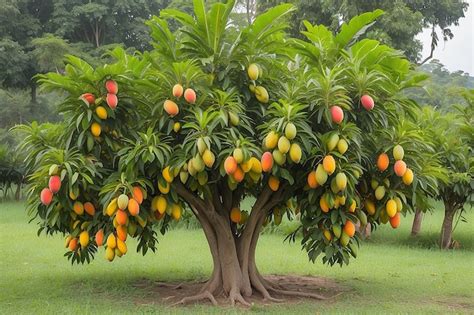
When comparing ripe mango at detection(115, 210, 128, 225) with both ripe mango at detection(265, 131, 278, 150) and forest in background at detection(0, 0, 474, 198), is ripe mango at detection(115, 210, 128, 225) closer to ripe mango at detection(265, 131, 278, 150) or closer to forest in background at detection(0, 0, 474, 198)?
ripe mango at detection(265, 131, 278, 150)

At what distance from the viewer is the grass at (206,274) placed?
529 cm

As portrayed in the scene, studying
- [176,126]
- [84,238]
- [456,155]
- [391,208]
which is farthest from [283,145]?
[456,155]

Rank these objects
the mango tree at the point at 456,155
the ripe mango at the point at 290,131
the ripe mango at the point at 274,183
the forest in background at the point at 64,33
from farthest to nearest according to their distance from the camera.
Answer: the forest in background at the point at 64,33, the mango tree at the point at 456,155, the ripe mango at the point at 274,183, the ripe mango at the point at 290,131

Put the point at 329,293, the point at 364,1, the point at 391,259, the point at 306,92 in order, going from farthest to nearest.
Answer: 1. the point at 364,1
2. the point at 391,259
3. the point at 329,293
4. the point at 306,92

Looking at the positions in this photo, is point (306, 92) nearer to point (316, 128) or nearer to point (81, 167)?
point (316, 128)

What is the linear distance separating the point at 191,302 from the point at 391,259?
4272 millimetres

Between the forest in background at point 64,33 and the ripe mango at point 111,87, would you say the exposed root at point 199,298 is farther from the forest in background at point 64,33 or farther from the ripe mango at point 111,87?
the forest in background at point 64,33

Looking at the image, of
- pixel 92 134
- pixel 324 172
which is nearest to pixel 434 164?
pixel 324 172

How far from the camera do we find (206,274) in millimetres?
7164

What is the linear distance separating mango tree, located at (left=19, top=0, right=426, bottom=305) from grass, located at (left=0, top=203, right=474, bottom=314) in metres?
0.53

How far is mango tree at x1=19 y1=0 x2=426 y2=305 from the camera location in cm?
466

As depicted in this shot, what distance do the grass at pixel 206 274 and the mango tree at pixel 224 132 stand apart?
1.74 feet

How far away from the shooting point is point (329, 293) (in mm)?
6008

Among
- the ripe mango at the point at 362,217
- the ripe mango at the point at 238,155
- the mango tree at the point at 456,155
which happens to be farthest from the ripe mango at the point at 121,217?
the mango tree at the point at 456,155
